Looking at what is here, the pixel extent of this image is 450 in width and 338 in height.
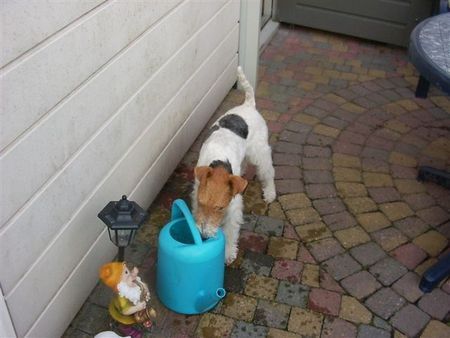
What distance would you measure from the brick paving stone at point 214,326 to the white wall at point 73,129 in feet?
2.46

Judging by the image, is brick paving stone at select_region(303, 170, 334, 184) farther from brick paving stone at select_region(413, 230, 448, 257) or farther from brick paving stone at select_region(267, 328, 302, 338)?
brick paving stone at select_region(267, 328, 302, 338)

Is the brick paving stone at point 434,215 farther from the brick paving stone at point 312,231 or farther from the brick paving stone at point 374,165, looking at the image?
the brick paving stone at point 312,231

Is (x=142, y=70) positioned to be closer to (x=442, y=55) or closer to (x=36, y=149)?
(x=36, y=149)

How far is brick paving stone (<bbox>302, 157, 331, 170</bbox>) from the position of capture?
4.28 metres

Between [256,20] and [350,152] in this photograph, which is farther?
[256,20]

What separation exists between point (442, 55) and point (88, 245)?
2426 mm

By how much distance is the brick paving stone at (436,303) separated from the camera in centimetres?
304

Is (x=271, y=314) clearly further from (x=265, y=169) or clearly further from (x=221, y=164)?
(x=265, y=169)

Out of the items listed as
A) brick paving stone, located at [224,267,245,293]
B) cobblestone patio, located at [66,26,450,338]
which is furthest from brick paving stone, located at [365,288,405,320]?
brick paving stone, located at [224,267,245,293]

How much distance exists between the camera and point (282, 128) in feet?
15.8

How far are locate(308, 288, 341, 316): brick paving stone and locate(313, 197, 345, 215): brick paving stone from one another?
81cm

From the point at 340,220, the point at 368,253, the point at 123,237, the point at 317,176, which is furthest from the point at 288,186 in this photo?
the point at 123,237

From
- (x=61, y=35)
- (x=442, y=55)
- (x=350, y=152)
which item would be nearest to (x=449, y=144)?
(x=350, y=152)

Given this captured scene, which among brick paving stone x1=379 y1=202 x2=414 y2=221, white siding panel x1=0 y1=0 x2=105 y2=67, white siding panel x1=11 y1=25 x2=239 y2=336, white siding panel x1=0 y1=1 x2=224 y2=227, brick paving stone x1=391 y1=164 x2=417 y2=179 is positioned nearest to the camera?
white siding panel x1=0 y1=0 x2=105 y2=67
